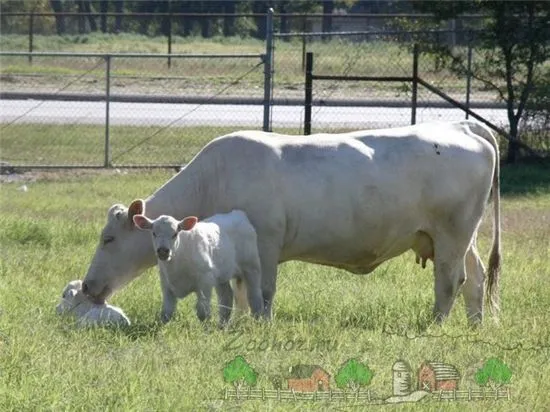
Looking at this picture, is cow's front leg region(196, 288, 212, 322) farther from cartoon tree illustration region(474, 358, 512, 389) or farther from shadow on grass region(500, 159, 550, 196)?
shadow on grass region(500, 159, 550, 196)

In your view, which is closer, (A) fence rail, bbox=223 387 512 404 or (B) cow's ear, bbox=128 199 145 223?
(A) fence rail, bbox=223 387 512 404

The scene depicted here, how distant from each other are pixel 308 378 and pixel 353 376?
270mm

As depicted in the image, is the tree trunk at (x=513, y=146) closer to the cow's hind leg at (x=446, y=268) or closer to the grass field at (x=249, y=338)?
the grass field at (x=249, y=338)

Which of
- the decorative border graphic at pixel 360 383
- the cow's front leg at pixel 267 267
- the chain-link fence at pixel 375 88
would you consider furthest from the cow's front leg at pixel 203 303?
the chain-link fence at pixel 375 88

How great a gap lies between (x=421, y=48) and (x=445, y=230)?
12236 mm

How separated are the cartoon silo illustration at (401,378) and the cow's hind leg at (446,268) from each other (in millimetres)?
2228

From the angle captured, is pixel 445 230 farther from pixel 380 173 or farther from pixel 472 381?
pixel 472 381

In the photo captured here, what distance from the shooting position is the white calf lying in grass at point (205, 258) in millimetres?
9109

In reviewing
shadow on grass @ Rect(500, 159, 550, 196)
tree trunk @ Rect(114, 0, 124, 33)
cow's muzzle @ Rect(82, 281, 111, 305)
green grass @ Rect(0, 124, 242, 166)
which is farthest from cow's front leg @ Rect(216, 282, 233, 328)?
tree trunk @ Rect(114, 0, 124, 33)

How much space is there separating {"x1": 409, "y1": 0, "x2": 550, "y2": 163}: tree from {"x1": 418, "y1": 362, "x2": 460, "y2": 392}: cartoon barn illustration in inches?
501

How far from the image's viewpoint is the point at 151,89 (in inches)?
1302

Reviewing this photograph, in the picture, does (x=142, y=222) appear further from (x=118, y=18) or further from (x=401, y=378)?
(x=118, y=18)

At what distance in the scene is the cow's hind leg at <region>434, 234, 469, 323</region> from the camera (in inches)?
399

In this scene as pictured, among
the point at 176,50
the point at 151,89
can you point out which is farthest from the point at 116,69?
the point at 151,89
